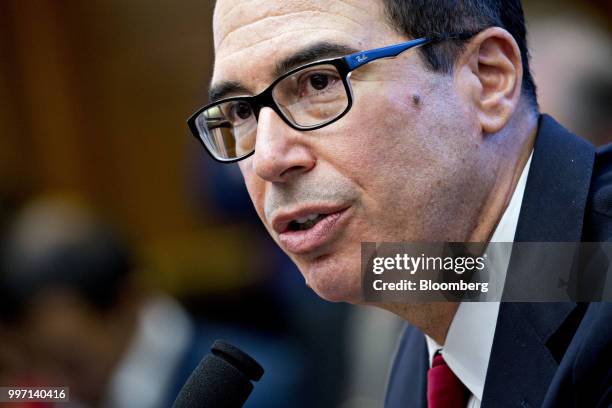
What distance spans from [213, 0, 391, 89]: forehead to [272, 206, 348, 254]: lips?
29 centimetres

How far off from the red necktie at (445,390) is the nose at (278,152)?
A: 0.57 meters

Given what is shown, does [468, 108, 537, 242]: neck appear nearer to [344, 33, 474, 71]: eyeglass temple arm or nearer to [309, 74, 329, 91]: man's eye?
[344, 33, 474, 71]: eyeglass temple arm

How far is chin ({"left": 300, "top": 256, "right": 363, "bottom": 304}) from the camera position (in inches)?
71.2

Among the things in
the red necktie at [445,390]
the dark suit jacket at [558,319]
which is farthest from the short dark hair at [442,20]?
the red necktie at [445,390]

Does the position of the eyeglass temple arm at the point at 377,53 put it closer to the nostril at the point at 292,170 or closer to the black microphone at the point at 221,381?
the nostril at the point at 292,170

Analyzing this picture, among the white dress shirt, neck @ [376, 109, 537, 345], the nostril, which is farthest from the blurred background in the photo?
the nostril

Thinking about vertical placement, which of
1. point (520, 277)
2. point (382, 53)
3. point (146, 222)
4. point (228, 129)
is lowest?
point (146, 222)

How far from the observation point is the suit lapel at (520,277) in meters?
1.67

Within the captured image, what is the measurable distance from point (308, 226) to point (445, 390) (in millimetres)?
490

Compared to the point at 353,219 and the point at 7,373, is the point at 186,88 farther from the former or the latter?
the point at 353,219

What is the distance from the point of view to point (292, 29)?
180cm

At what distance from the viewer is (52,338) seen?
10.3 ft

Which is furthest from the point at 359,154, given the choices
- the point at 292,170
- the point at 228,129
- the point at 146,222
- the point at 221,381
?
the point at 146,222

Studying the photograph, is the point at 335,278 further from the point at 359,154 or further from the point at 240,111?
the point at 240,111
